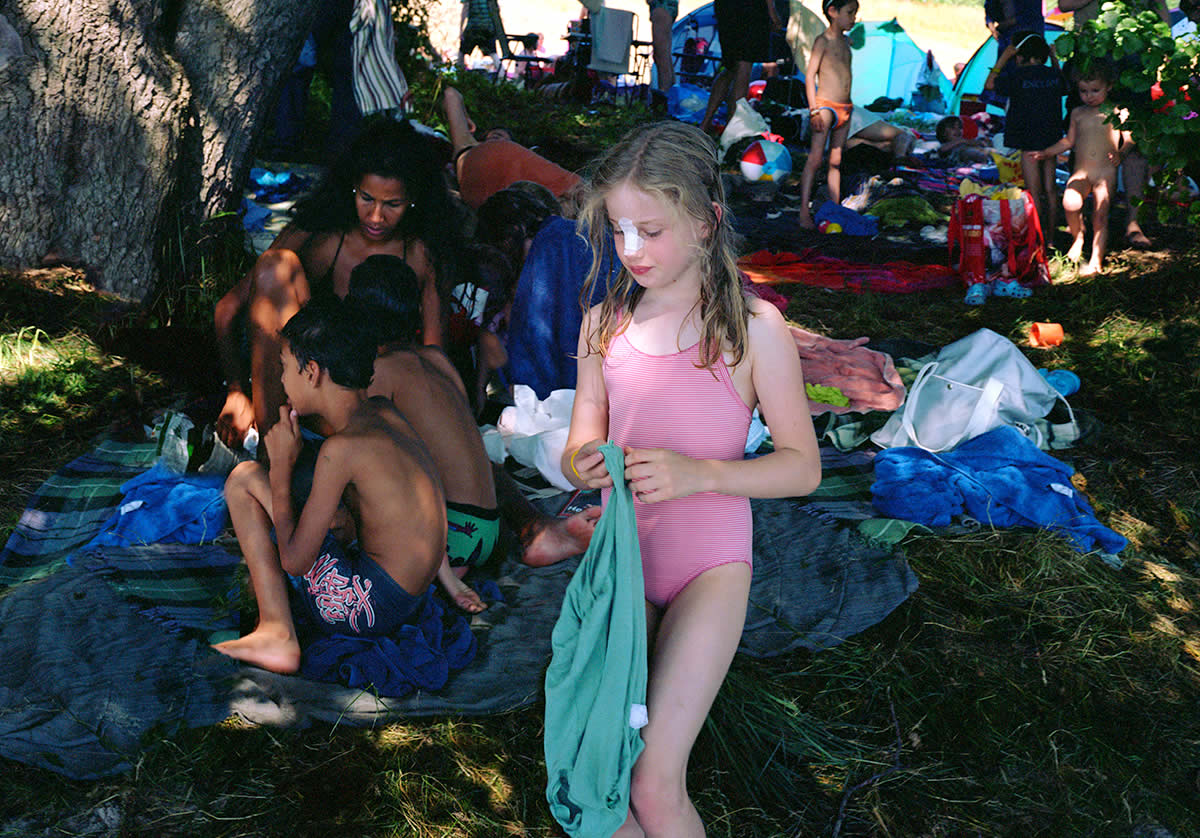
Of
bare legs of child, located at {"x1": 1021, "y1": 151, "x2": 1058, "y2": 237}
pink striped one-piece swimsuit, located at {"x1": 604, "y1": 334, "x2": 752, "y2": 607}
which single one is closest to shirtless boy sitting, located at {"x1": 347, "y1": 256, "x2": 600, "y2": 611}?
pink striped one-piece swimsuit, located at {"x1": 604, "y1": 334, "x2": 752, "y2": 607}

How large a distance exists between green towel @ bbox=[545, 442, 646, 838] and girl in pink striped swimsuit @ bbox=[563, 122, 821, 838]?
0.06 metres

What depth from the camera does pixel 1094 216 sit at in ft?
22.6

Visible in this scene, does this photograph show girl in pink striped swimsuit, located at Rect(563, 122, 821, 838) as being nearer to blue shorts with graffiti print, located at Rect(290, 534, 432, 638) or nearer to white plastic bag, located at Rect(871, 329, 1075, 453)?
blue shorts with graffiti print, located at Rect(290, 534, 432, 638)

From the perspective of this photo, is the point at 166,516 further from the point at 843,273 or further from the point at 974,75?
the point at 974,75

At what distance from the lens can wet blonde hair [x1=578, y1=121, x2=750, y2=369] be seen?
2.13 metres

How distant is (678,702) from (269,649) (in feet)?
4.27

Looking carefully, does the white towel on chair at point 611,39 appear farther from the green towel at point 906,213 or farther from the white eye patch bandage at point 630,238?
the white eye patch bandage at point 630,238

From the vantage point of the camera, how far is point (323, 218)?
12.3 feet

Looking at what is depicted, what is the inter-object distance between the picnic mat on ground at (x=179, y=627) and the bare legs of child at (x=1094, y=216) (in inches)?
165

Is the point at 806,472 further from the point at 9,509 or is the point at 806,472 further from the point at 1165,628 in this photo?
the point at 9,509

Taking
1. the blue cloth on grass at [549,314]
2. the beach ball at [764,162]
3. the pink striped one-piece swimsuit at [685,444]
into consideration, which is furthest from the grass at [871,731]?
the beach ball at [764,162]

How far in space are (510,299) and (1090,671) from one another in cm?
303

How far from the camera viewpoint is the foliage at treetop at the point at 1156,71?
5.30m

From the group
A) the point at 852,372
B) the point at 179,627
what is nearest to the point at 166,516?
the point at 179,627
